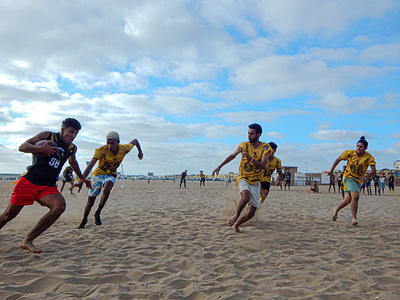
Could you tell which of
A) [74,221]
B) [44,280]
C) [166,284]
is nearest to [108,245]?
[44,280]

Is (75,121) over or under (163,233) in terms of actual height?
over

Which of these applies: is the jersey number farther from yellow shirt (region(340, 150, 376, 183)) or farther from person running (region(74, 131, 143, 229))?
yellow shirt (region(340, 150, 376, 183))

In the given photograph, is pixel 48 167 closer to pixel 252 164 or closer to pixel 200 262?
pixel 200 262

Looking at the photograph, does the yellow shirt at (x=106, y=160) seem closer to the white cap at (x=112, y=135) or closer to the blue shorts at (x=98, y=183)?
the blue shorts at (x=98, y=183)

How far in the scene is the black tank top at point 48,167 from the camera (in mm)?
4031

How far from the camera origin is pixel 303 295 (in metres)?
2.88

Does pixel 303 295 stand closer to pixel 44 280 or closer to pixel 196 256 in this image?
pixel 196 256

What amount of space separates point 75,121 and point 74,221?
315 cm

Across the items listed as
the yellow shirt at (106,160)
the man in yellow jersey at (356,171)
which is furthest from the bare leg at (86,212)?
the man in yellow jersey at (356,171)

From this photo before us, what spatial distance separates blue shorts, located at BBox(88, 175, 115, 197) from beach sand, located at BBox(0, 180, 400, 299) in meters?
0.74

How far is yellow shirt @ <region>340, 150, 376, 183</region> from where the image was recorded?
664 centimetres

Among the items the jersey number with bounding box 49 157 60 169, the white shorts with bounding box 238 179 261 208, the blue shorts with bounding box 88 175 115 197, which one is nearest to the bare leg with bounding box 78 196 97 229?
the blue shorts with bounding box 88 175 115 197

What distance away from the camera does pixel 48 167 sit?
161 inches

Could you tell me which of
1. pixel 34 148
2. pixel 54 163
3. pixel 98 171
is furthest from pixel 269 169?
pixel 34 148
